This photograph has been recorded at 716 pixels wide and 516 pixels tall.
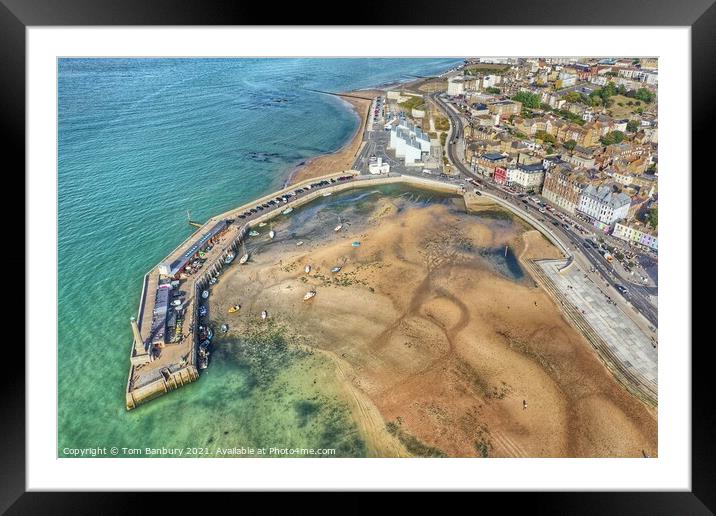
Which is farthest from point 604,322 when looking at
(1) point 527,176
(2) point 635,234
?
(1) point 527,176

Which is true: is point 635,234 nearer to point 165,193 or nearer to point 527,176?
point 527,176

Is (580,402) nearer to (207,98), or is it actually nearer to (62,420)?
(62,420)

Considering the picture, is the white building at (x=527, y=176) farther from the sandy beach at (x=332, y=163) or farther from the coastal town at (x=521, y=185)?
the sandy beach at (x=332, y=163)

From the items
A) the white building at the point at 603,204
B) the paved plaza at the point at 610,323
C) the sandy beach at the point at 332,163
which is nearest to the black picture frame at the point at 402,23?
the paved plaza at the point at 610,323

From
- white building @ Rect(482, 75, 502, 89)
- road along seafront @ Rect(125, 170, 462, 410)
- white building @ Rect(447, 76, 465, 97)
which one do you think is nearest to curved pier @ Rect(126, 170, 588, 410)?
road along seafront @ Rect(125, 170, 462, 410)

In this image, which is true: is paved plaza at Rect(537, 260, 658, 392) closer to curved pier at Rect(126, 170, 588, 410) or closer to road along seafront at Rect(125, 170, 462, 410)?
curved pier at Rect(126, 170, 588, 410)
